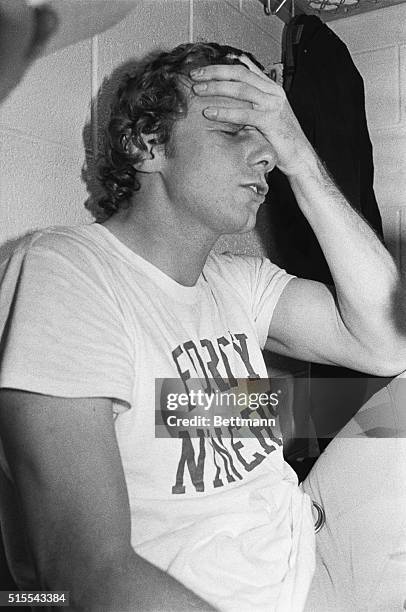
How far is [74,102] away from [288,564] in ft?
2.02

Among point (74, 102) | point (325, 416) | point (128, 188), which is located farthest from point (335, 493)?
point (74, 102)

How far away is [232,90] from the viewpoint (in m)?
0.76

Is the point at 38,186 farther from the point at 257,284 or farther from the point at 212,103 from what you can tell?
the point at 257,284

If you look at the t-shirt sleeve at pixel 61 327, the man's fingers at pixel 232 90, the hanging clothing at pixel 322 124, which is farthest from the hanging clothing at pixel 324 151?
the t-shirt sleeve at pixel 61 327

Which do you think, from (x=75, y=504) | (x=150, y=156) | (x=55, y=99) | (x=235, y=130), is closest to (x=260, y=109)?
(x=235, y=130)

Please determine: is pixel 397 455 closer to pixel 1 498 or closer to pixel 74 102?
pixel 1 498

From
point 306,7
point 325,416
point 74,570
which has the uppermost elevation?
point 306,7

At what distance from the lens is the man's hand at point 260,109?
0.76 m

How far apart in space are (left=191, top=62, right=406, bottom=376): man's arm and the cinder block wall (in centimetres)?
14

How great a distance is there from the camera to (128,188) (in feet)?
2.64

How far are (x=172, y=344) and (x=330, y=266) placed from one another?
0.27 m

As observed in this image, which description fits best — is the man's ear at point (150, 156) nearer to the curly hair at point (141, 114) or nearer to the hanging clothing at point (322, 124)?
the curly hair at point (141, 114)

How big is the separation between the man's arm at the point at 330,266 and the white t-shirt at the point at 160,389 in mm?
161

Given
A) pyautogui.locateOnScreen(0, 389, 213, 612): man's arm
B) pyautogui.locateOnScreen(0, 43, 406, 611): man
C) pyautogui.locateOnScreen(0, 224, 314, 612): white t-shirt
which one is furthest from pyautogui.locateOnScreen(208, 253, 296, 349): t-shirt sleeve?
pyautogui.locateOnScreen(0, 389, 213, 612): man's arm
